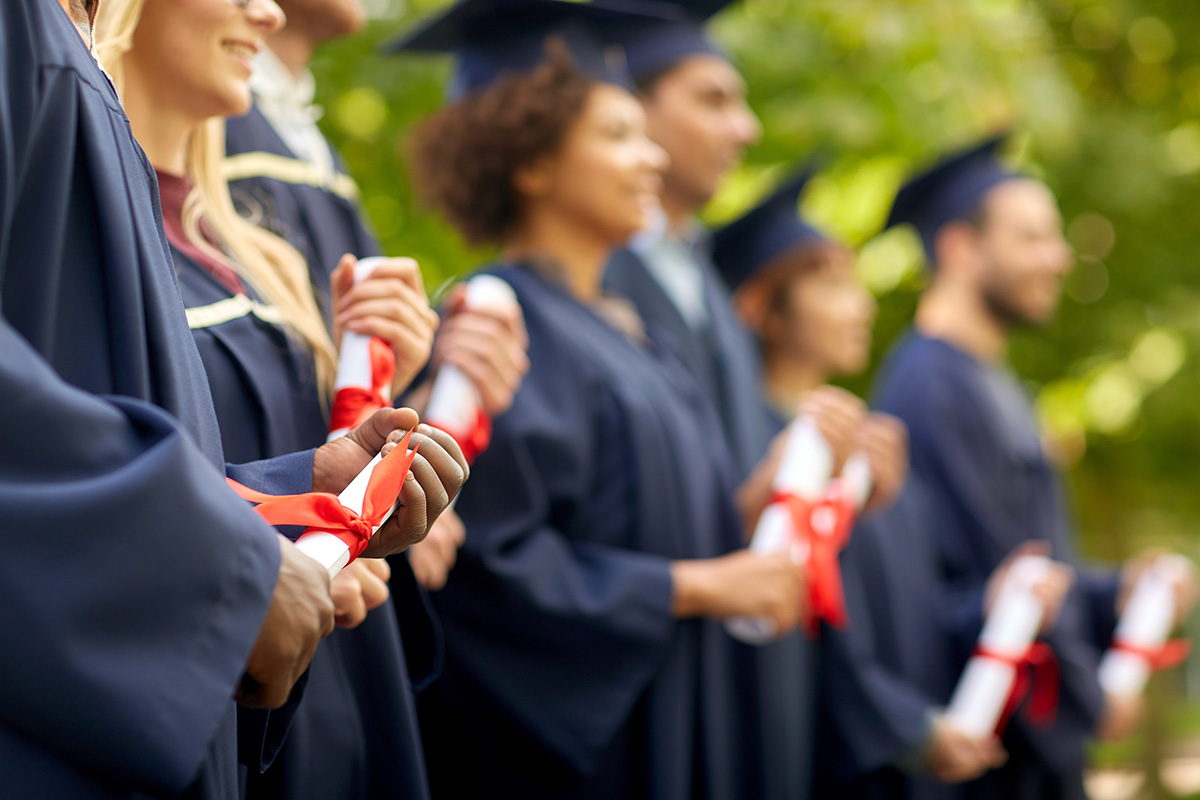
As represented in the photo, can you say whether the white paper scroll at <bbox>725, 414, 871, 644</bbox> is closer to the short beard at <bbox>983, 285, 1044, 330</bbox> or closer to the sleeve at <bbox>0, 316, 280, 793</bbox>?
the sleeve at <bbox>0, 316, 280, 793</bbox>

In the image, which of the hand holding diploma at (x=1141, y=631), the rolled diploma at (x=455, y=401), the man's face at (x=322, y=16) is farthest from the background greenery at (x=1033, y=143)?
the rolled diploma at (x=455, y=401)

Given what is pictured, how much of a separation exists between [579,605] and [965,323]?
281 centimetres

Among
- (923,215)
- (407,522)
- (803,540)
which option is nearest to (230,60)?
(407,522)

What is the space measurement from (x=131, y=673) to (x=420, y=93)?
4386mm

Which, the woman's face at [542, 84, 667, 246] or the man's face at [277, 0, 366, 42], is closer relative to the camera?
the man's face at [277, 0, 366, 42]

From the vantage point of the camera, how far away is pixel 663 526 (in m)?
2.97

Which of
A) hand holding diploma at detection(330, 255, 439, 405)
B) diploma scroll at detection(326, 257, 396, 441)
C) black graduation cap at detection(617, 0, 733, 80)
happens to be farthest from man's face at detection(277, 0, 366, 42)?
black graduation cap at detection(617, 0, 733, 80)

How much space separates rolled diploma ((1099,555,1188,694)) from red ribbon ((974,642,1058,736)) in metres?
0.25

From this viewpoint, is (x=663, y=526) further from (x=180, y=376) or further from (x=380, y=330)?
(x=180, y=376)

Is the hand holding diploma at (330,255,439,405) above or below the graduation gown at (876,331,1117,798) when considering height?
above

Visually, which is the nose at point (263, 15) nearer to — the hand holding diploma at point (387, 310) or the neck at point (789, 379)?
the hand holding diploma at point (387, 310)

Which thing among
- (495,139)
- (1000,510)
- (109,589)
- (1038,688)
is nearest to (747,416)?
(1000,510)

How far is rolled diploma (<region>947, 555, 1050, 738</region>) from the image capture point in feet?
11.7

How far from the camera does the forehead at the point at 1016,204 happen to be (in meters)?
4.95
